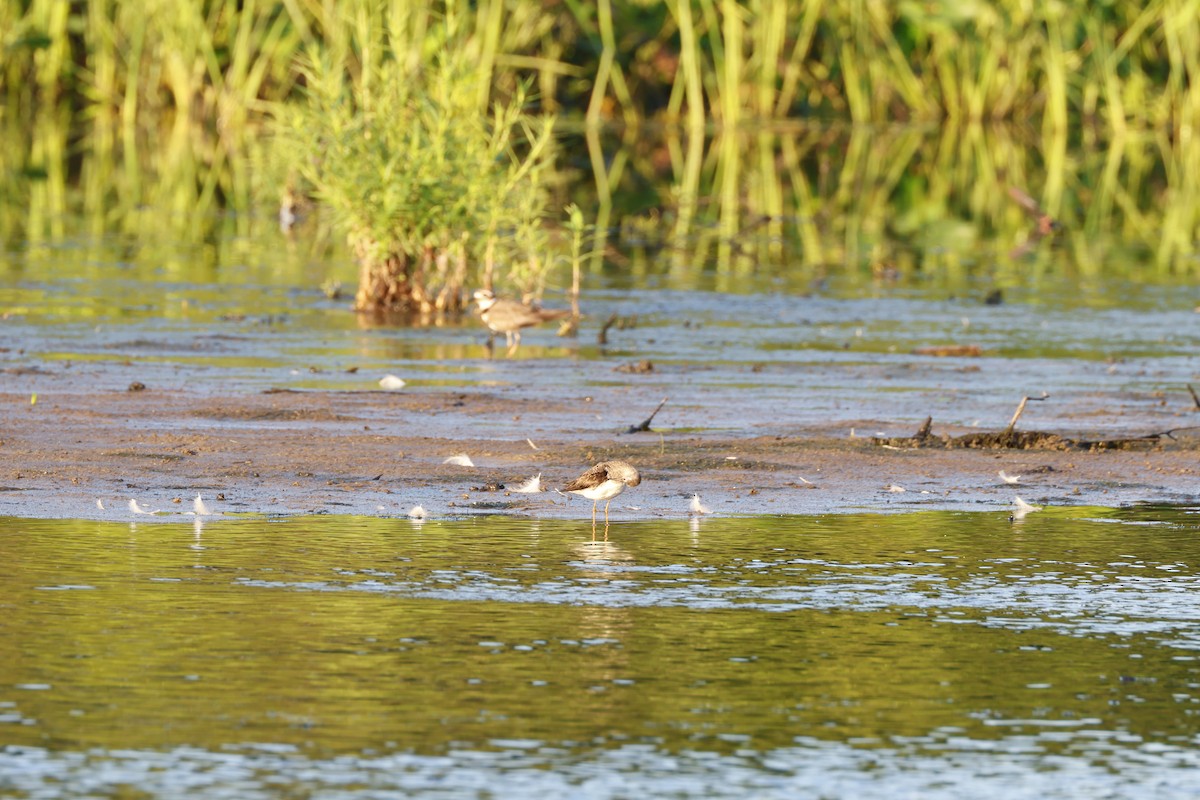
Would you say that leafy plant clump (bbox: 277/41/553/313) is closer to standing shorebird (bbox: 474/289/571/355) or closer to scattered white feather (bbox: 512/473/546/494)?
standing shorebird (bbox: 474/289/571/355)

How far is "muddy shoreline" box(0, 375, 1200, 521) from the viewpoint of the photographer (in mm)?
7754

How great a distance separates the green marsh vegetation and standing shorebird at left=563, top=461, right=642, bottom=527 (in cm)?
601

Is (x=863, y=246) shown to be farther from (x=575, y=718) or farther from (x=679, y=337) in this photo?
(x=575, y=718)

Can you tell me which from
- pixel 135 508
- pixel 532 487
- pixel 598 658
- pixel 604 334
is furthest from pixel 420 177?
pixel 598 658

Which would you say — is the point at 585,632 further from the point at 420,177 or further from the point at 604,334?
the point at 420,177

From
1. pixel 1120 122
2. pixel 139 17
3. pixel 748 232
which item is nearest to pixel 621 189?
pixel 748 232

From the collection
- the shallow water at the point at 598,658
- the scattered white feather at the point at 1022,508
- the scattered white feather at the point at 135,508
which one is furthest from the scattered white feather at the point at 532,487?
the scattered white feather at the point at 1022,508

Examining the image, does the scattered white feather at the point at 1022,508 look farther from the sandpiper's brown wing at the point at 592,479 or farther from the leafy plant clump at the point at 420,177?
the leafy plant clump at the point at 420,177

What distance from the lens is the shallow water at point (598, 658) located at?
458 cm

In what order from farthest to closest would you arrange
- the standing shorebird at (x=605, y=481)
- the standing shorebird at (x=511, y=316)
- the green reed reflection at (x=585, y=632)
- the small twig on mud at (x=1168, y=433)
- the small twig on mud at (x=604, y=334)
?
the small twig on mud at (x=604, y=334) → the standing shorebird at (x=511, y=316) → the small twig on mud at (x=1168, y=433) → the standing shorebird at (x=605, y=481) → the green reed reflection at (x=585, y=632)

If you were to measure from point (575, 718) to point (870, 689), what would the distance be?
729mm

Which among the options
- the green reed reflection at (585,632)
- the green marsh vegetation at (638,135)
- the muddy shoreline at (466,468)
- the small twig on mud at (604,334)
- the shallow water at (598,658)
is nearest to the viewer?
the shallow water at (598,658)

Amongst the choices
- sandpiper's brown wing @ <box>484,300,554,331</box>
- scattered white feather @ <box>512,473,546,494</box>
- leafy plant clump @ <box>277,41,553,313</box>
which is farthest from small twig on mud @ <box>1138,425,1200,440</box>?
leafy plant clump @ <box>277,41,553,313</box>

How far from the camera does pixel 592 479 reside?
7.29m
